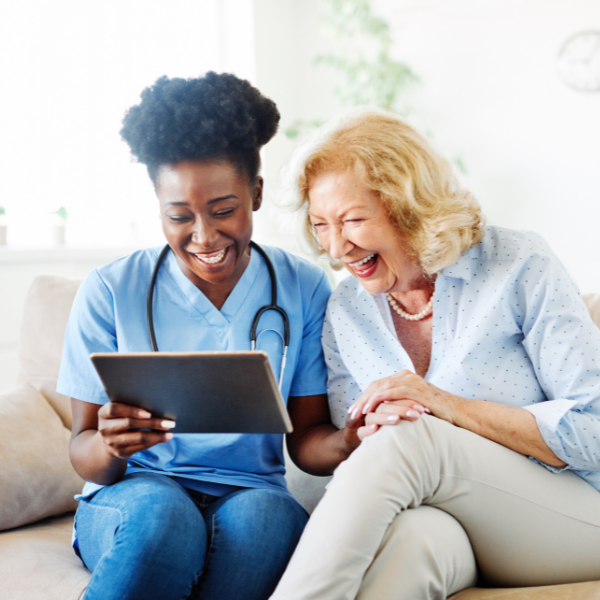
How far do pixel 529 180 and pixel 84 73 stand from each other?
7.17ft

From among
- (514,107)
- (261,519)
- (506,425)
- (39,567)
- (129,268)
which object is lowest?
(39,567)

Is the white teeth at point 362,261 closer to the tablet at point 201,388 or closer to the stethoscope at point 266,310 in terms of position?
the stethoscope at point 266,310

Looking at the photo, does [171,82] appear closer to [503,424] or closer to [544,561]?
[503,424]

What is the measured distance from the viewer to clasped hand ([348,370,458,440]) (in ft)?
3.38

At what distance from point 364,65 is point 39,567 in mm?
2846

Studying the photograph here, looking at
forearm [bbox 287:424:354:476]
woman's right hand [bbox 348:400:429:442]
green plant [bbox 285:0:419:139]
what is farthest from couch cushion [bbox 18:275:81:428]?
green plant [bbox 285:0:419:139]

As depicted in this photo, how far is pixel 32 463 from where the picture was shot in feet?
4.51

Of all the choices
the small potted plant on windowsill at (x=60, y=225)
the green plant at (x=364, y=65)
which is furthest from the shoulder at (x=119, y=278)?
the green plant at (x=364, y=65)

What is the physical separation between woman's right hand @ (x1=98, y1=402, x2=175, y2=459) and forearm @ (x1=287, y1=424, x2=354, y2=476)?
1.09 ft

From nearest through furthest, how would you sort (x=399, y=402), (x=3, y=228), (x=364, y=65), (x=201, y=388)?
(x=201, y=388)
(x=399, y=402)
(x=3, y=228)
(x=364, y=65)

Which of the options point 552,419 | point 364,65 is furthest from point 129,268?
point 364,65

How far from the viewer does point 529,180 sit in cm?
311

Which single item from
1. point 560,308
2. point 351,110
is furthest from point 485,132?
point 560,308

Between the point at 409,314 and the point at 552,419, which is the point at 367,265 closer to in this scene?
the point at 409,314
